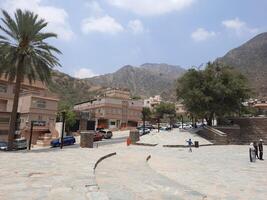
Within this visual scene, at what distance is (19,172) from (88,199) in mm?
4334

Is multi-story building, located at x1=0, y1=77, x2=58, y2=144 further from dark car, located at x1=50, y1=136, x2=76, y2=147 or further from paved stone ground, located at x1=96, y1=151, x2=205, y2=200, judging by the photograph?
paved stone ground, located at x1=96, y1=151, x2=205, y2=200

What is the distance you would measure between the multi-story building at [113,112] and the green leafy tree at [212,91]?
31.9m

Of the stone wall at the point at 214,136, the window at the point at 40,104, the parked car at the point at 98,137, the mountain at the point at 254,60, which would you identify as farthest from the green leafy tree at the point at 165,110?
the stone wall at the point at 214,136

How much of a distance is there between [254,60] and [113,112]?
103825mm

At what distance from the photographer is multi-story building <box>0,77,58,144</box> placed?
48219 millimetres

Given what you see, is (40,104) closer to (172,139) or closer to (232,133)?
(172,139)

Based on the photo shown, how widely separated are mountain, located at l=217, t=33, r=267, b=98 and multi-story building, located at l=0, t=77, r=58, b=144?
83.1 m

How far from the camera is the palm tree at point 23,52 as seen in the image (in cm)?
2661

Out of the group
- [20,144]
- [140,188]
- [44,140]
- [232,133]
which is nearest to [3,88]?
[44,140]

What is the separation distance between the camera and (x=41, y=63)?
2739cm

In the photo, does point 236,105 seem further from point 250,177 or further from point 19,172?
point 19,172

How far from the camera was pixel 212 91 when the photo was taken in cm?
4041

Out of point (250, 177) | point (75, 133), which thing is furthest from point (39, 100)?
point (250, 177)

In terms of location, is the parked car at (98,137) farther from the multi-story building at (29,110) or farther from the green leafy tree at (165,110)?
the green leafy tree at (165,110)
